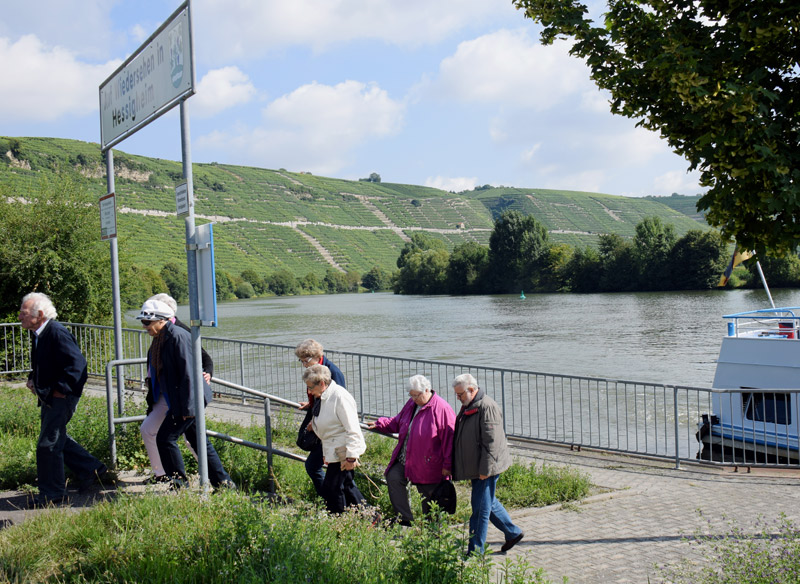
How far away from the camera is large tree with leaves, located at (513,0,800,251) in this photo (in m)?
4.10

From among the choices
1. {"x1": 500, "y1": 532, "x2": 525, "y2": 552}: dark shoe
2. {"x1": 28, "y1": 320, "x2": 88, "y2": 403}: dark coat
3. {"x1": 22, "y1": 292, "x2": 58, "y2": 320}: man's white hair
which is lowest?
{"x1": 500, "y1": 532, "x2": 525, "y2": 552}: dark shoe

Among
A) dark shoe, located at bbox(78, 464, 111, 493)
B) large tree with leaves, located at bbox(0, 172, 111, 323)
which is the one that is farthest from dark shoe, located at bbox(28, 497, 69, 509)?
large tree with leaves, located at bbox(0, 172, 111, 323)

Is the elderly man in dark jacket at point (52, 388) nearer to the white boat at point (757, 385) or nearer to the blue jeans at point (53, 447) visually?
the blue jeans at point (53, 447)

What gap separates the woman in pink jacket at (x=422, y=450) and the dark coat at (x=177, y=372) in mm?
1758

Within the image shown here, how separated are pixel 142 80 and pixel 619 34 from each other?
4.00m

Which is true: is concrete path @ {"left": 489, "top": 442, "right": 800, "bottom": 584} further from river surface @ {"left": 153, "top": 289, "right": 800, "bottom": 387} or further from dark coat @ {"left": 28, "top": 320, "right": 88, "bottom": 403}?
river surface @ {"left": 153, "top": 289, "right": 800, "bottom": 387}

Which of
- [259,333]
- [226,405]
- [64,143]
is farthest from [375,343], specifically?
[64,143]

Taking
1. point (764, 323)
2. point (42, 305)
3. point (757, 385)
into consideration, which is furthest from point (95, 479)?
point (764, 323)

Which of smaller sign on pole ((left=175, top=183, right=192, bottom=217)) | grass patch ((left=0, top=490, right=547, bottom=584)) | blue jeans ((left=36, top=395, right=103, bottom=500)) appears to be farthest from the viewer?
blue jeans ((left=36, top=395, right=103, bottom=500))

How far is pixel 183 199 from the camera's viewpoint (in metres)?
5.29

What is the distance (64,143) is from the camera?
609ft

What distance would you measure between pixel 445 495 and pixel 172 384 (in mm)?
2425

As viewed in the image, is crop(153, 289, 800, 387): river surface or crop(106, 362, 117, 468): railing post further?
crop(153, 289, 800, 387): river surface

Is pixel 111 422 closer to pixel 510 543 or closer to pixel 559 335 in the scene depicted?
pixel 510 543
